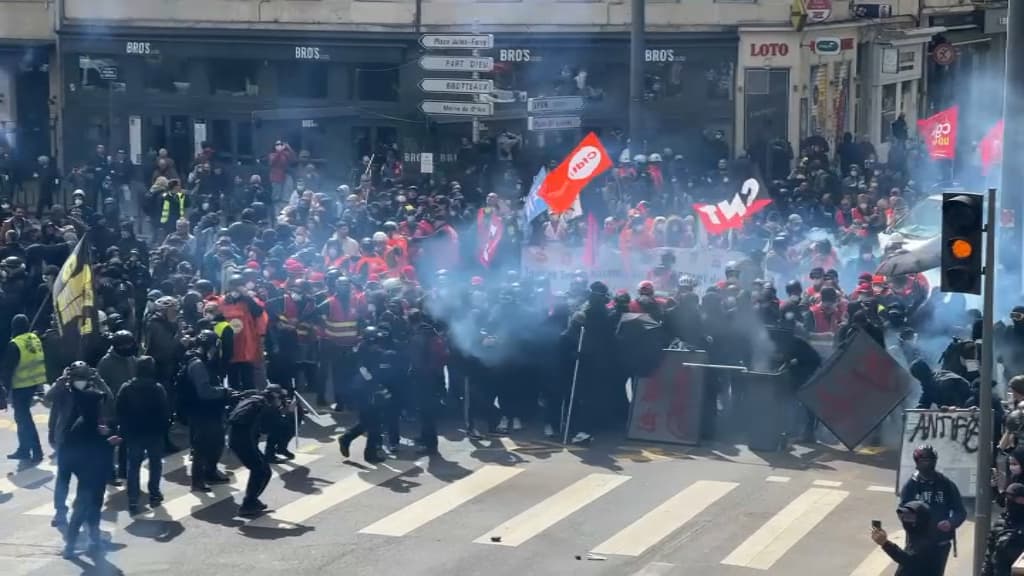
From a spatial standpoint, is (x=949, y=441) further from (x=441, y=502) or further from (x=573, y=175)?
(x=573, y=175)

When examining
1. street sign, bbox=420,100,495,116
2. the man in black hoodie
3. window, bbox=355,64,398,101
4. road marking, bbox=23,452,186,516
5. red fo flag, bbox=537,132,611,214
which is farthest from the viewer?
window, bbox=355,64,398,101

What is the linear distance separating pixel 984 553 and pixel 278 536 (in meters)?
5.77

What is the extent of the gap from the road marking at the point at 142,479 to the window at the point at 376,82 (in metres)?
22.8

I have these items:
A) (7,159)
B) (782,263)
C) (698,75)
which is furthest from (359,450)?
(698,75)

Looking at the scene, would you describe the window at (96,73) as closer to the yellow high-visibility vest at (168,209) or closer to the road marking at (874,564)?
the yellow high-visibility vest at (168,209)

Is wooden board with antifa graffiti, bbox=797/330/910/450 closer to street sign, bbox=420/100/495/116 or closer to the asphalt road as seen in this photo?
the asphalt road

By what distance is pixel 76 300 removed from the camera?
18672 millimetres

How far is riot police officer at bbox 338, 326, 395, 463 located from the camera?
18.8m

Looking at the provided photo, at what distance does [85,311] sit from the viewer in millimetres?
18688

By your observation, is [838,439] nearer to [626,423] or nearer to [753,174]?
[626,423]

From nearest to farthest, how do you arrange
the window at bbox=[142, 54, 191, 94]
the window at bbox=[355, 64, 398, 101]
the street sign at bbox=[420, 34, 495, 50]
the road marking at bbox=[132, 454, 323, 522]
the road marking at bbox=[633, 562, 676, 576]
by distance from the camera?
1. the road marking at bbox=[633, 562, 676, 576]
2. the road marking at bbox=[132, 454, 323, 522]
3. the street sign at bbox=[420, 34, 495, 50]
4. the window at bbox=[355, 64, 398, 101]
5. the window at bbox=[142, 54, 191, 94]

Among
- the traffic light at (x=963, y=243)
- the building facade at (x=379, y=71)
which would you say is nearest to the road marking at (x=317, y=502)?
the traffic light at (x=963, y=243)

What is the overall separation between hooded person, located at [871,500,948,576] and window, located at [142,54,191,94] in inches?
1228

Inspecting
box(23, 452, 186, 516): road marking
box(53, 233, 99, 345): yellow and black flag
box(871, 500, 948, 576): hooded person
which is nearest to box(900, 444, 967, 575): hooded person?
box(871, 500, 948, 576): hooded person
